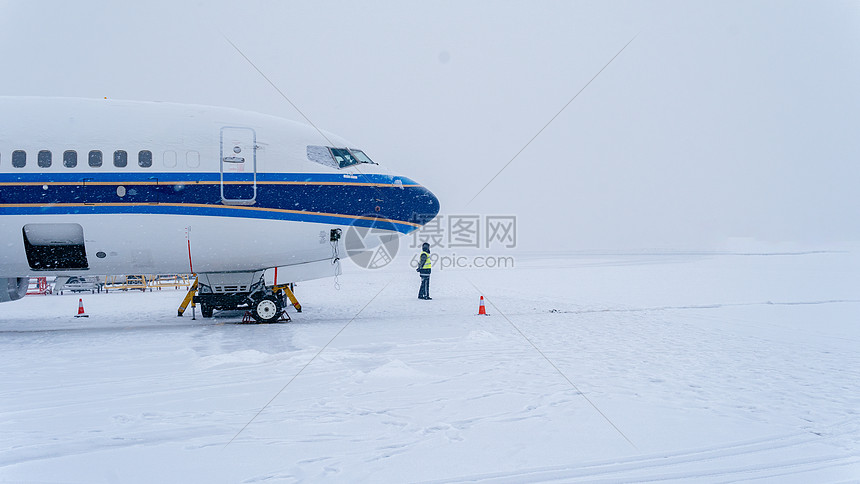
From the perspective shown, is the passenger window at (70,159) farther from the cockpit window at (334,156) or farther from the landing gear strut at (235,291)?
the cockpit window at (334,156)

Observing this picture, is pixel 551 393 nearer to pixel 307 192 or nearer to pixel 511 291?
pixel 307 192

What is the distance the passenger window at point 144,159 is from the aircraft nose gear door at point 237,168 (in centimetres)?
144

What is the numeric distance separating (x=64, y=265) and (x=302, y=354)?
6930 millimetres

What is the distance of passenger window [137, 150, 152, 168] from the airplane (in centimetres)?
2

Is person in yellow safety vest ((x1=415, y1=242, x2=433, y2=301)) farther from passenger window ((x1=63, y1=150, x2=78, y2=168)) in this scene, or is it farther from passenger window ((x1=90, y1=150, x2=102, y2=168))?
passenger window ((x1=63, y1=150, x2=78, y2=168))

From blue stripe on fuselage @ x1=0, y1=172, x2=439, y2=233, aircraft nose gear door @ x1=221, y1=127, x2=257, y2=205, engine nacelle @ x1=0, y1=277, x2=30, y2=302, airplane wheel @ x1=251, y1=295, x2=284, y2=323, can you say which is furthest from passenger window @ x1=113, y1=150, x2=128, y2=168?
airplane wheel @ x1=251, y1=295, x2=284, y2=323

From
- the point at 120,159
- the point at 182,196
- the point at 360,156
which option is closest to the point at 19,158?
the point at 120,159

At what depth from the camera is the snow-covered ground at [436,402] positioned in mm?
3768

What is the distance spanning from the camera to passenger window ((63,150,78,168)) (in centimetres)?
1021

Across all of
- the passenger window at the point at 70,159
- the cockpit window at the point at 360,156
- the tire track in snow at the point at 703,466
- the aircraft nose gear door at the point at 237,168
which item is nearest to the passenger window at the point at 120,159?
the passenger window at the point at 70,159
